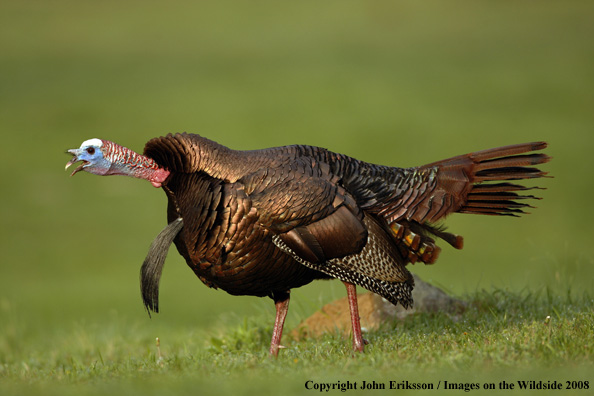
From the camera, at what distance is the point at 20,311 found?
438 inches

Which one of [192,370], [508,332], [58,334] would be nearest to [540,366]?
[508,332]

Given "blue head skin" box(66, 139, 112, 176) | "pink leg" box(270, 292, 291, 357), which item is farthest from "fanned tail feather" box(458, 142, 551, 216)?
"blue head skin" box(66, 139, 112, 176)

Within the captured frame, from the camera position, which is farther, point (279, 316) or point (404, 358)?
point (279, 316)

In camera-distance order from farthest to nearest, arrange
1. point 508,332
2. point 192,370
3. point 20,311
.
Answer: point 20,311 < point 508,332 < point 192,370

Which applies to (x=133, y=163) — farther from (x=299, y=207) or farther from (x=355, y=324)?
(x=355, y=324)

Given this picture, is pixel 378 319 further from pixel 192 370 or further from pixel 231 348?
pixel 192 370

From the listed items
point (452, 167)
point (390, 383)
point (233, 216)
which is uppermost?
point (452, 167)

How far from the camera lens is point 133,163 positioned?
19.1 ft

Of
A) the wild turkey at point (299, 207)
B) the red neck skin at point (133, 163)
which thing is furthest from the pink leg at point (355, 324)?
the red neck skin at point (133, 163)

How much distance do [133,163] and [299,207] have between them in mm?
1319

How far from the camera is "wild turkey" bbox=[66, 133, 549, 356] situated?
552 cm

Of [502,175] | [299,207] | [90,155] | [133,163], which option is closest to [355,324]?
[299,207]

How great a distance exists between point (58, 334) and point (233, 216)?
5.03m

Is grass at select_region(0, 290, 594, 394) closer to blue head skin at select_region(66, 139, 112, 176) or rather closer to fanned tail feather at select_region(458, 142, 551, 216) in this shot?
fanned tail feather at select_region(458, 142, 551, 216)
